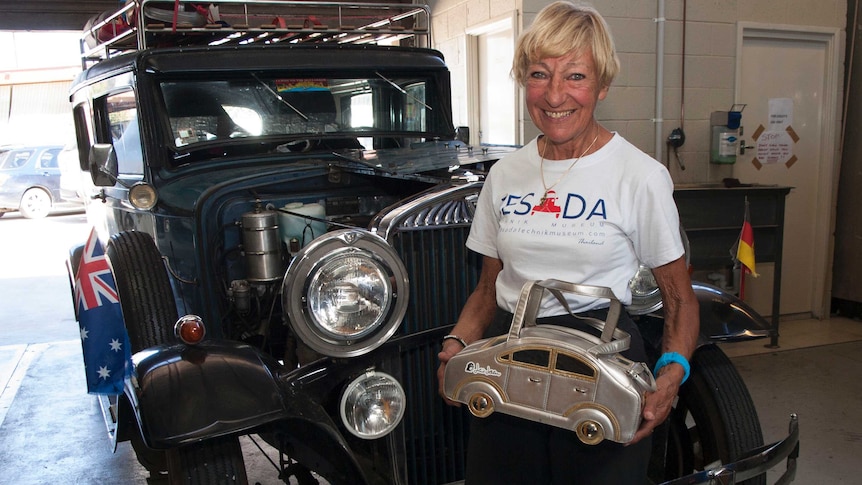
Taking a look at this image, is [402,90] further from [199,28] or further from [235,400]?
[235,400]

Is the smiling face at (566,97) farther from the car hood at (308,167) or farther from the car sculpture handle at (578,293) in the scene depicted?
the car hood at (308,167)

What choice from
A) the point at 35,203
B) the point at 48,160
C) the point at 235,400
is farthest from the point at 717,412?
the point at 48,160

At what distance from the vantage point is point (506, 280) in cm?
160

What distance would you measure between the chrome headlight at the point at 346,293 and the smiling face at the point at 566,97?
57cm

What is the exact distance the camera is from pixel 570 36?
55.1 inches

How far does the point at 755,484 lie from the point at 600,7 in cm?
369

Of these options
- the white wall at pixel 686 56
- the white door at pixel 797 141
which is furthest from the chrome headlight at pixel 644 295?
the white door at pixel 797 141

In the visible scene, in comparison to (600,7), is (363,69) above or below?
below

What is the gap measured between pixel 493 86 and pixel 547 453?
4563 mm

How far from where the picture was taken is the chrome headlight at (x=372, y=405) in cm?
190

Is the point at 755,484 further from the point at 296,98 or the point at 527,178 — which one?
the point at 296,98

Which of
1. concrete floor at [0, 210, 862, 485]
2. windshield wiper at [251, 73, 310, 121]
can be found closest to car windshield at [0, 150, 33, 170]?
concrete floor at [0, 210, 862, 485]

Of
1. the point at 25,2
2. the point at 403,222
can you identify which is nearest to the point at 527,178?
the point at 403,222

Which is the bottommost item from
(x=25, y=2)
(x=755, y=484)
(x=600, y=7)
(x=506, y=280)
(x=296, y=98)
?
(x=755, y=484)
